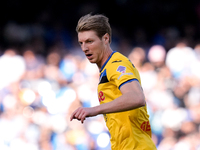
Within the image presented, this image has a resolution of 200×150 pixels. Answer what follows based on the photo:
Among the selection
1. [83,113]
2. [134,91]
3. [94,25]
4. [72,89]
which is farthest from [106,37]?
[72,89]

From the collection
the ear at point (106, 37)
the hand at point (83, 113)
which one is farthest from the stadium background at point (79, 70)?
the hand at point (83, 113)

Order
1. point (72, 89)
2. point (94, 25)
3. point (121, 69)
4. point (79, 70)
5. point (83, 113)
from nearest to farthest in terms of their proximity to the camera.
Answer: point (83, 113) < point (121, 69) < point (94, 25) < point (72, 89) < point (79, 70)

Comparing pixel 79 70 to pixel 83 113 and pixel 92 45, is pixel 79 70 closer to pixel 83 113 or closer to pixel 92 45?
pixel 92 45

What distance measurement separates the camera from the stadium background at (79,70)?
336 inches

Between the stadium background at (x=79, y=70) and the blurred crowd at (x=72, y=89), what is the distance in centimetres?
3

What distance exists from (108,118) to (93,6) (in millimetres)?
7723

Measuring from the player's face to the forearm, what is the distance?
74cm

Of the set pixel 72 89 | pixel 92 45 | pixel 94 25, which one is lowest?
pixel 92 45

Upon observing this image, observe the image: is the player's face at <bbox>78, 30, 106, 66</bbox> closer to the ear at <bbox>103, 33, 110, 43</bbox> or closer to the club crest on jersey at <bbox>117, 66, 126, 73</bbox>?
the ear at <bbox>103, 33, 110, 43</bbox>

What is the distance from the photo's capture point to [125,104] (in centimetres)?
186

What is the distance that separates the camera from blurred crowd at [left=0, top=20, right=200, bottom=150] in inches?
334

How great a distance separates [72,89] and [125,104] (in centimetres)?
727

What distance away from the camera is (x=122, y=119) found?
232 cm

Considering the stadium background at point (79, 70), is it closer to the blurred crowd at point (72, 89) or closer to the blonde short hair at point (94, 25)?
the blurred crowd at point (72, 89)
